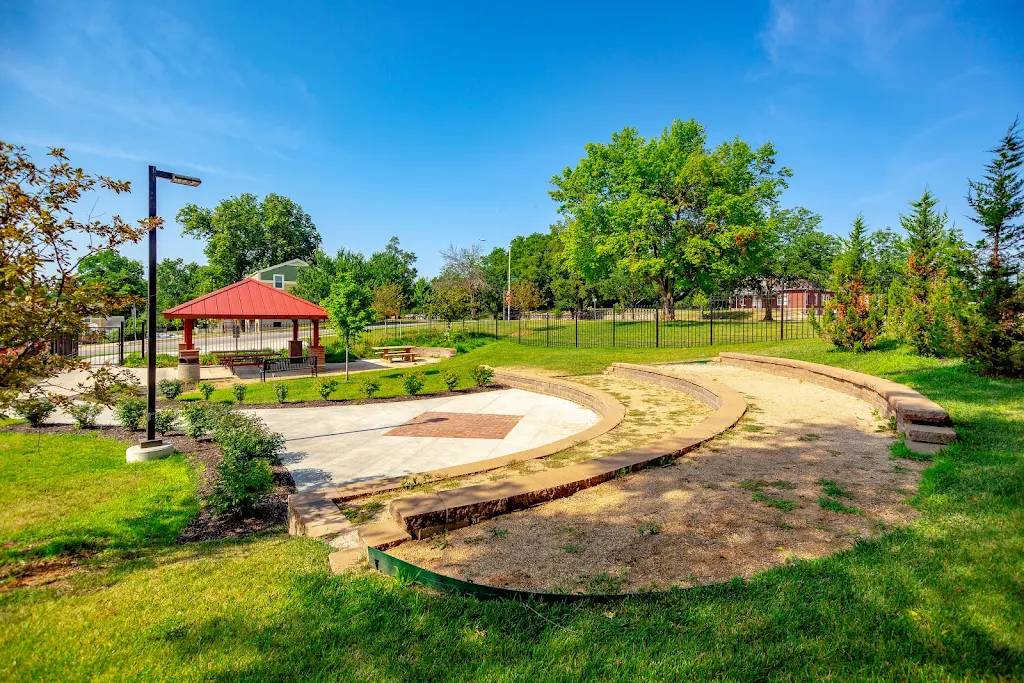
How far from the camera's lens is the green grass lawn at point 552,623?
2.17 metres

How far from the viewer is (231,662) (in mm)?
2273

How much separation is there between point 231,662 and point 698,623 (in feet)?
7.40

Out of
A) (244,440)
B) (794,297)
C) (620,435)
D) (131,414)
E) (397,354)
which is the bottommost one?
(131,414)

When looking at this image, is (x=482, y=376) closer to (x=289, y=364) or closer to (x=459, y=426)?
(x=459, y=426)

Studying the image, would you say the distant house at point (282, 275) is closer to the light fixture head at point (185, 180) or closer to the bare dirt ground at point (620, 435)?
the light fixture head at point (185, 180)

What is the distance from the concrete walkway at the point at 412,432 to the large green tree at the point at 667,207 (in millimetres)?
20613

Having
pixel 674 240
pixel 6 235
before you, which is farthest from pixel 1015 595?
pixel 674 240

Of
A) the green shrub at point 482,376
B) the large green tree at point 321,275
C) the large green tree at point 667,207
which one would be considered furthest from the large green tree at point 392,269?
the green shrub at point 482,376

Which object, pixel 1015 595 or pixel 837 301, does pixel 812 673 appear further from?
pixel 837 301

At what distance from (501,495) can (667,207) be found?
2944 cm

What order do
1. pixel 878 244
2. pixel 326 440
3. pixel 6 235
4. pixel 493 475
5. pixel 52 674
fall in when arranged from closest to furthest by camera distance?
pixel 52 674 < pixel 6 235 < pixel 493 475 < pixel 326 440 < pixel 878 244

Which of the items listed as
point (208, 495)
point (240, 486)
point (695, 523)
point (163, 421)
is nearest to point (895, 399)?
point (695, 523)

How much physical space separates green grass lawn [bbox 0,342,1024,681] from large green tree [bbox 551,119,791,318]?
89.1ft

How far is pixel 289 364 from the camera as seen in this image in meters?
18.5
